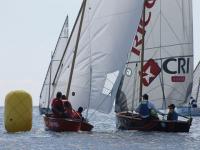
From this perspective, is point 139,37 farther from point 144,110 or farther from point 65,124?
point 65,124

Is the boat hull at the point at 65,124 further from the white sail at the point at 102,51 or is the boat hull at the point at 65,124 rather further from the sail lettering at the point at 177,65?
the sail lettering at the point at 177,65

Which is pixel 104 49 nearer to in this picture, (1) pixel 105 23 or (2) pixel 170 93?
(1) pixel 105 23

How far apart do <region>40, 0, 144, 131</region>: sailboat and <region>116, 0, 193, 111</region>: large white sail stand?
3723mm

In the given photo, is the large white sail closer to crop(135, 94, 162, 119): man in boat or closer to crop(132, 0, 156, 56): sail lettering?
crop(132, 0, 156, 56): sail lettering

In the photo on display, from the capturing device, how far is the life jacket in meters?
36.3

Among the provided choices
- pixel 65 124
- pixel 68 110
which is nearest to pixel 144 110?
pixel 68 110

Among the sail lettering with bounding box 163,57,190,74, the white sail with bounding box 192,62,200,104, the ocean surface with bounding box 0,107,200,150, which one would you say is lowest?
the ocean surface with bounding box 0,107,200,150

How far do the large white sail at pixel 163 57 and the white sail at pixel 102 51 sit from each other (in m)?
3.71

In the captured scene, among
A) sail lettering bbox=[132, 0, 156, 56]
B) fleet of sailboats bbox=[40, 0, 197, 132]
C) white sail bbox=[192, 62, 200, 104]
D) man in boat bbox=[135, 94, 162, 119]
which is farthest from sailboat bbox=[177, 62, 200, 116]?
man in boat bbox=[135, 94, 162, 119]

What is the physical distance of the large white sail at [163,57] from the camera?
4081 centimetres

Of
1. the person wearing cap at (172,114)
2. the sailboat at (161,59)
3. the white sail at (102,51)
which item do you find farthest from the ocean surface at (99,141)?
the sailboat at (161,59)

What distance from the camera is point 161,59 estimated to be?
40938 millimetres

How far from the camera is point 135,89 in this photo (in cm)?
4156

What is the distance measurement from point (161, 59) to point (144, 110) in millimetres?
5154
